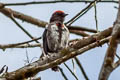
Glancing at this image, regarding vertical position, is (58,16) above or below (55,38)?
above

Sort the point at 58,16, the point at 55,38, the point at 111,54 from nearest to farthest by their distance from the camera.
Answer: the point at 111,54 < the point at 55,38 < the point at 58,16

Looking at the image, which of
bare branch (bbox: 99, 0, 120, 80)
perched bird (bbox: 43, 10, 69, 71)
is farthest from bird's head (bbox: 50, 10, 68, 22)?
bare branch (bbox: 99, 0, 120, 80)

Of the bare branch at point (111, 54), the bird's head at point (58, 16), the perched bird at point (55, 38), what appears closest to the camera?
the bare branch at point (111, 54)

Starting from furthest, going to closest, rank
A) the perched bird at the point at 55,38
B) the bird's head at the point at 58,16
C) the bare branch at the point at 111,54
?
the bird's head at the point at 58,16
the perched bird at the point at 55,38
the bare branch at the point at 111,54

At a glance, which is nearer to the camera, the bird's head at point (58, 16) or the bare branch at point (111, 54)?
the bare branch at point (111, 54)

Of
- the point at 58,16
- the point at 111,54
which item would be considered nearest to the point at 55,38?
the point at 58,16

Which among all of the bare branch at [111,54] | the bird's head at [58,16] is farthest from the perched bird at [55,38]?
the bare branch at [111,54]

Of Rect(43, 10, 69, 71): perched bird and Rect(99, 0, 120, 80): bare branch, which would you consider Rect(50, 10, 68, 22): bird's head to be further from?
Rect(99, 0, 120, 80): bare branch

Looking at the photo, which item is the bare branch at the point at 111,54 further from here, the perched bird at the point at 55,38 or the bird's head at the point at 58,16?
the bird's head at the point at 58,16

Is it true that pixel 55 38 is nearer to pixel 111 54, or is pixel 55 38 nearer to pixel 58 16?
pixel 58 16

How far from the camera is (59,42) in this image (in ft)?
19.1

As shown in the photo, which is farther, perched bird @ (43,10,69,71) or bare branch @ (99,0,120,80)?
perched bird @ (43,10,69,71)

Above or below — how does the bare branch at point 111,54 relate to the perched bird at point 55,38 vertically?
above

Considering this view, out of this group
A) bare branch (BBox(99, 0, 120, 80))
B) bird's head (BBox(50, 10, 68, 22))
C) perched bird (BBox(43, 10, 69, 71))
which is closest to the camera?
bare branch (BBox(99, 0, 120, 80))
